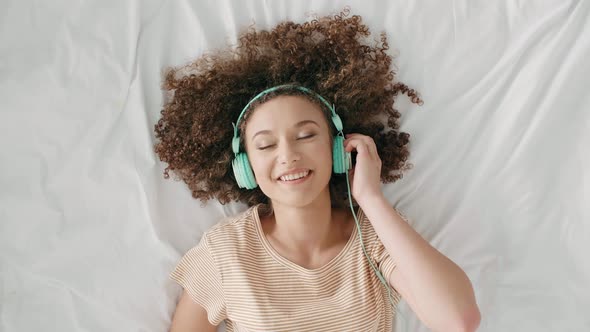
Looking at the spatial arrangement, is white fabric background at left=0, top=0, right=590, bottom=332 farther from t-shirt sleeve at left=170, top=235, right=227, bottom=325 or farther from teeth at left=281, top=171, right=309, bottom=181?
teeth at left=281, top=171, right=309, bottom=181

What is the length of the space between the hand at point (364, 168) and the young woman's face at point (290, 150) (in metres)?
0.11

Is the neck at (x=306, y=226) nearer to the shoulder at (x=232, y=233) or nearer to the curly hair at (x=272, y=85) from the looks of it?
the shoulder at (x=232, y=233)

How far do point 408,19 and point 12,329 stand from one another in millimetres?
1836

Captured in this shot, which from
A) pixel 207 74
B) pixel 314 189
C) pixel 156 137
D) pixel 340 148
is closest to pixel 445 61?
pixel 340 148

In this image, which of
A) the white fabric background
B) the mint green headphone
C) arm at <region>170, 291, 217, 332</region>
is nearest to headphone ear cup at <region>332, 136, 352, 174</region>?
the mint green headphone

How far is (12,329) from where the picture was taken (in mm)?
1941

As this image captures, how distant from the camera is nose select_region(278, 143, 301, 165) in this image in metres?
1.73

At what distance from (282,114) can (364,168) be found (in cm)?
34

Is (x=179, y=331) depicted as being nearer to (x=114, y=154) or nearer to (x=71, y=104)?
(x=114, y=154)

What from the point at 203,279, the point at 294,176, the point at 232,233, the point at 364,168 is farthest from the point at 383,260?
the point at 203,279

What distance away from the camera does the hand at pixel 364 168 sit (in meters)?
1.86

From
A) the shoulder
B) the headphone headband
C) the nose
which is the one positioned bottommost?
the shoulder

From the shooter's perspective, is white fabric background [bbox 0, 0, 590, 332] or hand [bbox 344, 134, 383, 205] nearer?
hand [bbox 344, 134, 383, 205]

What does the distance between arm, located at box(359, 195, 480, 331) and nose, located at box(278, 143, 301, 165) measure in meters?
0.34
